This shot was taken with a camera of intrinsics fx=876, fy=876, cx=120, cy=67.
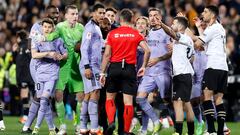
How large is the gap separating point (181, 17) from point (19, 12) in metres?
15.8

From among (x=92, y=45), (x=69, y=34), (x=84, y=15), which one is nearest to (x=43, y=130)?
(x=69, y=34)

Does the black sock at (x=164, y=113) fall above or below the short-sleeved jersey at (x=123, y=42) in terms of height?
below

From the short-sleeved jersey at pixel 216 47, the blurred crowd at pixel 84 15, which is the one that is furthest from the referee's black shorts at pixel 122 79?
the blurred crowd at pixel 84 15

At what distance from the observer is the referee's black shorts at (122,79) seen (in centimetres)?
1683

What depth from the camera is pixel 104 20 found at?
59.6 ft

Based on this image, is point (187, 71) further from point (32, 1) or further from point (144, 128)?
point (32, 1)

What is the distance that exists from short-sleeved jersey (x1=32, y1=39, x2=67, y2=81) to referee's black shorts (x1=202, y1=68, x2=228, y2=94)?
121 inches

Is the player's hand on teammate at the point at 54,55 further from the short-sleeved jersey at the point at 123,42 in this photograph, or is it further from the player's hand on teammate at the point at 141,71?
the player's hand on teammate at the point at 141,71

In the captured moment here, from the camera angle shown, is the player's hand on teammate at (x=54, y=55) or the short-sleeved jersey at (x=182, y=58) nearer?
the short-sleeved jersey at (x=182, y=58)

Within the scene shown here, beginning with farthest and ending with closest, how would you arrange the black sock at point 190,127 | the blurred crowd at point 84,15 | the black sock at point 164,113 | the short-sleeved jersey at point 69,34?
1. the blurred crowd at point 84,15
2. the black sock at point 164,113
3. the short-sleeved jersey at point 69,34
4. the black sock at point 190,127

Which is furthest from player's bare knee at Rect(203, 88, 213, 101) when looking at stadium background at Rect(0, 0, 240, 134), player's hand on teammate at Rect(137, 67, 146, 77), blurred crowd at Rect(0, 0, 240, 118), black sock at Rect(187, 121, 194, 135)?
blurred crowd at Rect(0, 0, 240, 118)

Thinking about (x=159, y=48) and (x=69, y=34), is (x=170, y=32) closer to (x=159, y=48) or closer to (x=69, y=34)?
(x=159, y=48)

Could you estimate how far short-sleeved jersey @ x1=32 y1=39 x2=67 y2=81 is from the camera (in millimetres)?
18234

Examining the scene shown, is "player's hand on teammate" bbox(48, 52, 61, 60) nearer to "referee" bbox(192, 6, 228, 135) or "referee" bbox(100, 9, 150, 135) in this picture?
"referee" bbox(100, 9, 150, 135)
